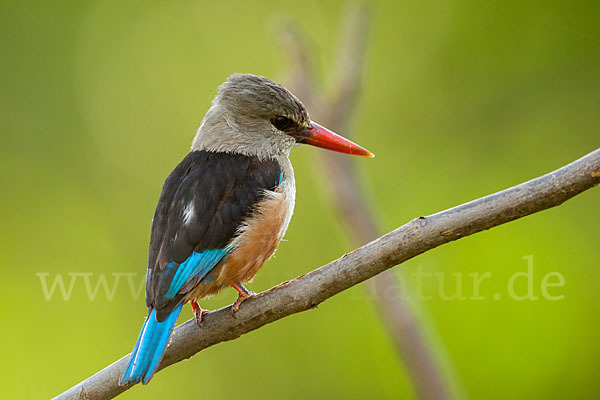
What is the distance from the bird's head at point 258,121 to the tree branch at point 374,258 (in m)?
0.93

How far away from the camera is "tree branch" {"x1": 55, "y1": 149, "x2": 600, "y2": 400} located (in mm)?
2105

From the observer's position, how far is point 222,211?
2.87m

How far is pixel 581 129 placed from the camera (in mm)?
5504

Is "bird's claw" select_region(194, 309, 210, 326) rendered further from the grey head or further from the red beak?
the red beak

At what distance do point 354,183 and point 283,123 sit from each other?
3.60 ft

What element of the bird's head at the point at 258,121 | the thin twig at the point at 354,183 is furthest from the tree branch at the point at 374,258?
the thin twig at the point at 354,183

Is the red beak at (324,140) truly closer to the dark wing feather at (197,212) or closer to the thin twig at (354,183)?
the dark wing feather at (197,212)

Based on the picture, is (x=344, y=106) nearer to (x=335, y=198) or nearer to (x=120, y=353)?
(x=335, y=198)

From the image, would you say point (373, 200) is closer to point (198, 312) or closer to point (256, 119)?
point (256, 119)

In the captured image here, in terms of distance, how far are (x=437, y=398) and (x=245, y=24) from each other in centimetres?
548

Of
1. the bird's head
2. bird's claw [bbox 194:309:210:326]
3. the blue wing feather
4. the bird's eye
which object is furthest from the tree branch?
the bird's eye

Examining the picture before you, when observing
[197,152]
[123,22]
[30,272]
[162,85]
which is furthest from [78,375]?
[123,22]

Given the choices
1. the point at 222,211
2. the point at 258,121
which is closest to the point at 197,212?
the point at 222,211

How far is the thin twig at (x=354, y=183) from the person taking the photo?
3.84m
